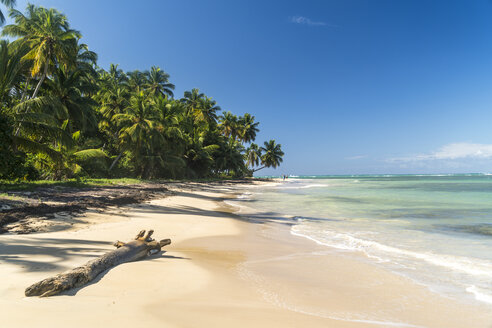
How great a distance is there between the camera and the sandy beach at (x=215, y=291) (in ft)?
7.07

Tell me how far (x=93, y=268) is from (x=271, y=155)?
230 ft

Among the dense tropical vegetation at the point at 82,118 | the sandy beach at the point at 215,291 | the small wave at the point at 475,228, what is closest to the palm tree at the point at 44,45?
the dense tropical vegetation at the point at 82,118

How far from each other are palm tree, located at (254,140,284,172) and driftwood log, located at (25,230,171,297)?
6827 centimetres

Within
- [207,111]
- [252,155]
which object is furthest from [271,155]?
[207,111]

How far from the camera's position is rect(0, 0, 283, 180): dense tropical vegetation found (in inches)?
423

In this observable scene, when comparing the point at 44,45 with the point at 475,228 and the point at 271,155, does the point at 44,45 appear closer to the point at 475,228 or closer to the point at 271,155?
the point at 475,228

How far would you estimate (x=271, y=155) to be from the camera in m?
72.2

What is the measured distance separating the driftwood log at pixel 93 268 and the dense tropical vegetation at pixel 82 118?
9.10 m

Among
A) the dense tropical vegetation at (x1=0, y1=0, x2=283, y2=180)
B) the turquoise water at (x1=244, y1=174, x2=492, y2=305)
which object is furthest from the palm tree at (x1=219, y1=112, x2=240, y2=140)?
the turquoise water at (x1=244, y1=174, x2=492, y2=305)

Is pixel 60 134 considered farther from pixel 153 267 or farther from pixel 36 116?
pixel 153 267

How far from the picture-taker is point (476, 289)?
3.51 meters

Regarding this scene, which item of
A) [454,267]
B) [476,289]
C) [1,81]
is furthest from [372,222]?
[1,81]

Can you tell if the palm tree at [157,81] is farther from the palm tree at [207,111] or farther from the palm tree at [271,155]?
the palm tree at [271,155]

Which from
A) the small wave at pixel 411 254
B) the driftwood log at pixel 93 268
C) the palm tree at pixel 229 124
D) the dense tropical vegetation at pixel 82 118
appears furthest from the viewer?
the palm tree at pixel 229 124
